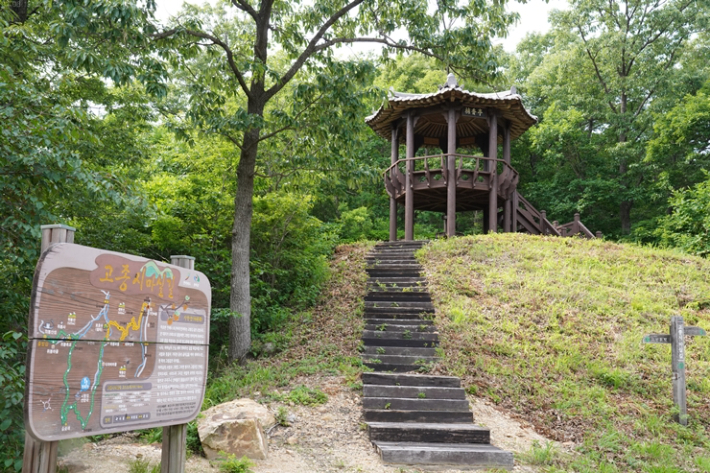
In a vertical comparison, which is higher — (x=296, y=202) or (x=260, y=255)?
(x=296, y=202)

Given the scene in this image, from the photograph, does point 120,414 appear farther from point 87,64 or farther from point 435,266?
point 435,266

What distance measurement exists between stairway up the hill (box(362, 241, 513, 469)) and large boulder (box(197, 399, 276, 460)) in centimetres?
136

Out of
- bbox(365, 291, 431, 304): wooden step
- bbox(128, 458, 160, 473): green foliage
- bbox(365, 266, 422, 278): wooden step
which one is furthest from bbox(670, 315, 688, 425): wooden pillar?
bbox(128, 458, 160, 473): green foliage

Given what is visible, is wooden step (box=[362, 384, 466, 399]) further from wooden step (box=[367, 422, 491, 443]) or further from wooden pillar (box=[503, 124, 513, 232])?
wooden pillar (box=[503, 124, 513, 232])

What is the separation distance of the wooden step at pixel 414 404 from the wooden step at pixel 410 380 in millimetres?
452

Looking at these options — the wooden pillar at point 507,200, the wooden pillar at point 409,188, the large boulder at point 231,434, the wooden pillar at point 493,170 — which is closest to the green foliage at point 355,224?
the wooden pillar at point 409,188

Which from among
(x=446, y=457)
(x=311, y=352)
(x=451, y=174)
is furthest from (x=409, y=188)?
(x=446, y=457)

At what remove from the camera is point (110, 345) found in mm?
2891

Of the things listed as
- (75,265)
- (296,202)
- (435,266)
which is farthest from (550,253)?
(75,265)

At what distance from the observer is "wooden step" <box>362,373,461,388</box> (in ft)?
23.4

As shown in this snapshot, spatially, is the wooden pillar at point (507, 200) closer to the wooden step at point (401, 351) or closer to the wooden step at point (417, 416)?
the wooden step at point (401, 351)

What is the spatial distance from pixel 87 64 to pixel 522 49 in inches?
1139

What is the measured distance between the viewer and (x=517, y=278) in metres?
10.3

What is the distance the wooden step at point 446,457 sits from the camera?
17.5ft
